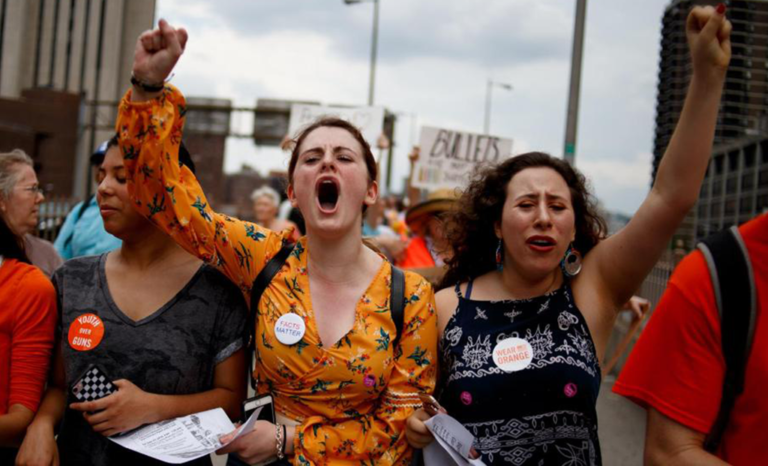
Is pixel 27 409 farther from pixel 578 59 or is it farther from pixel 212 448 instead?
pixel 578 59

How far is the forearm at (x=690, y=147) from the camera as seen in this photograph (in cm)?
188

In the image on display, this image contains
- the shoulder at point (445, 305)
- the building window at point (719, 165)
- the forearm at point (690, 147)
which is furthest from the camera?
the building window at point (719, 165)

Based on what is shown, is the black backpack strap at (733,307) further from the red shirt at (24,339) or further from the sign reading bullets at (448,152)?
the sign reading bullets at (448,152)

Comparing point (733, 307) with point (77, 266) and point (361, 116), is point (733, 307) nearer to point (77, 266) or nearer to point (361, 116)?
point (77, 266)

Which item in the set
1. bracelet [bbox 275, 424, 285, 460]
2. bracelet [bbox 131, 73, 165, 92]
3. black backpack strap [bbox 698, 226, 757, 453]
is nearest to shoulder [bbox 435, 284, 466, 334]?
bracelet [bbox 275, 424, 285, 460]

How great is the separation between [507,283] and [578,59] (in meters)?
5.12

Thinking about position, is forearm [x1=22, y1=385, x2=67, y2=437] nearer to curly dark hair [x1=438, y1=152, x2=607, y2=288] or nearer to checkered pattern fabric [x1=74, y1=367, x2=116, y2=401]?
checkered pattern fabric [x1=74, y1=367, x2=116, y2=401]

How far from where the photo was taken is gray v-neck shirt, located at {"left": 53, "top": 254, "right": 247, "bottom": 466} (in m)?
2.19

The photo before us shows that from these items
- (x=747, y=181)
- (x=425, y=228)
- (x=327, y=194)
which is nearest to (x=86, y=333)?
(x=327, y=194)

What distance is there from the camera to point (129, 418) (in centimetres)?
210

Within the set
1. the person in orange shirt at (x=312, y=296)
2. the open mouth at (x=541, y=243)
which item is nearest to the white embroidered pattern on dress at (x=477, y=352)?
the person in orange shirt at (x=312, y=296)

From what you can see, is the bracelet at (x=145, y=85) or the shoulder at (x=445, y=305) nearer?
the bracelet at (x=145, y=85)

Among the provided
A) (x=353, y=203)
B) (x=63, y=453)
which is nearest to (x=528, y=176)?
(x=353, y=203)

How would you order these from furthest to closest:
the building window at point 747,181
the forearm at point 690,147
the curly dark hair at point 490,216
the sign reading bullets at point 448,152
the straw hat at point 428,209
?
1. the building window at point 747,181
2. the sign reading bullets at point 448,152
3. the straw hat at point 428,209
4. the curly dark hair at point 490,216
5. the forearm at point 690,147
